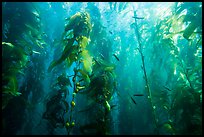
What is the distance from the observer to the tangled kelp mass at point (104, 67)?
2145 millimetres

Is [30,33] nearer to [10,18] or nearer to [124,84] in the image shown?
[10,18]

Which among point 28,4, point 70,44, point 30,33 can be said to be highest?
point 28,4

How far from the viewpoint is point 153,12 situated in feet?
15.6

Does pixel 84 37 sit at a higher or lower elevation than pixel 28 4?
lower

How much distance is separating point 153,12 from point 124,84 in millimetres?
2209

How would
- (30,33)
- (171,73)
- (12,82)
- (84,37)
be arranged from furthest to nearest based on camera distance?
(171,73), (30,33), (12,82), (84,37)

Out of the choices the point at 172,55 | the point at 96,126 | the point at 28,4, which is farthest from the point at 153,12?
the point at 96,126

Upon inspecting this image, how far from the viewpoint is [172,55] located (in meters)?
3.57

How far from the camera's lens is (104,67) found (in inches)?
97.8

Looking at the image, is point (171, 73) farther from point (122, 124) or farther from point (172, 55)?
point (122, 124)

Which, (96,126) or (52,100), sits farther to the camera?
(52,100)

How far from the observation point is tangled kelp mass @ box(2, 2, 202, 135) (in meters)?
2.15

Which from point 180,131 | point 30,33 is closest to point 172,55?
point 180,131

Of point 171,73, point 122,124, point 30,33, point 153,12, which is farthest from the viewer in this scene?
point 122,124
